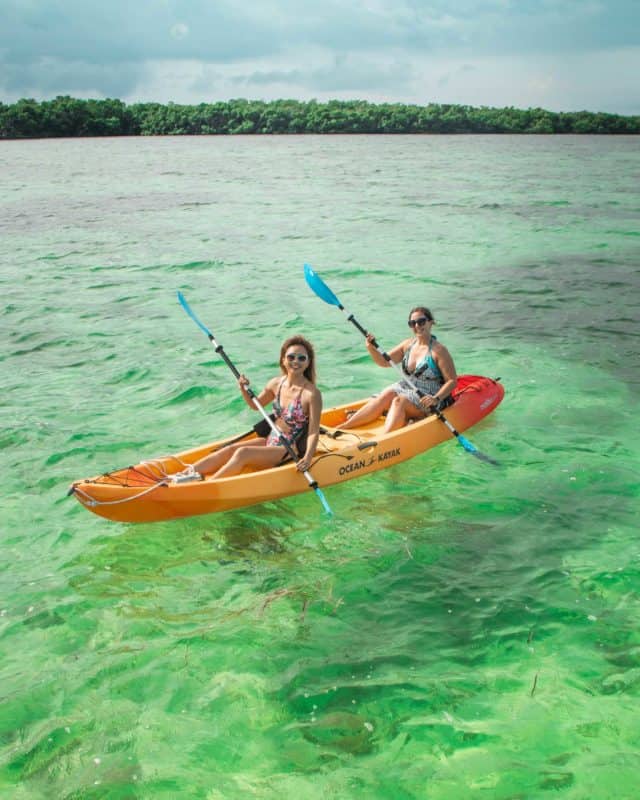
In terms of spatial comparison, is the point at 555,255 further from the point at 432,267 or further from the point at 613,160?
the point at 613,160

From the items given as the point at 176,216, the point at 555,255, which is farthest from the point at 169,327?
the point at 176,216

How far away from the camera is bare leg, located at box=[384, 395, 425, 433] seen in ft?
25.7

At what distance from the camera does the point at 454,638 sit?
17.1 feet

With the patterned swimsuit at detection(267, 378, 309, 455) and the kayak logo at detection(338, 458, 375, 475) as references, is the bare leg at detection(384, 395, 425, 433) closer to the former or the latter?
the kayak logo at detection(338, 458, 375, 475)

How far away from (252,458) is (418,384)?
7.03 feet

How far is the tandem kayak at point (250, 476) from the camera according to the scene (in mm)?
6109

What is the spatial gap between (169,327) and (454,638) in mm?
9488

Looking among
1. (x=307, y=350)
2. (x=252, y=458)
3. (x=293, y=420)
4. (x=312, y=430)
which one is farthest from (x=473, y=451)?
(x=252, y=458)

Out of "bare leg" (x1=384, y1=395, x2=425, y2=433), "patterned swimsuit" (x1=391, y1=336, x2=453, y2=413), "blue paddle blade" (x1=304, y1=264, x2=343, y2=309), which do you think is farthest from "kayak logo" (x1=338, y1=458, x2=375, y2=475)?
"blue paddle blade" (x1=304, y1=264, x2=343, y2=309)

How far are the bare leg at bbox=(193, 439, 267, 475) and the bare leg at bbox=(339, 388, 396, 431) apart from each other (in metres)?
1.55

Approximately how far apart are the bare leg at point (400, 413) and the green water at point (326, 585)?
1.48ft

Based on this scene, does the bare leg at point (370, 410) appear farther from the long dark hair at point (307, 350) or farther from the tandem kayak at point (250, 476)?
the long dark hair at point (307, 350)

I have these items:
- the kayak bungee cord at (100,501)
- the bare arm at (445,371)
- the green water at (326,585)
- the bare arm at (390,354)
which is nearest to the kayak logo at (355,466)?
the green water at (326,585)

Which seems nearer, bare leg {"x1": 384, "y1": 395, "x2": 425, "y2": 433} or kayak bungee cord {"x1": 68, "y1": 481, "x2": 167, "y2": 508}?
kayak bungee cord {"x1": 68, "y1": 481, "x2": 167, "y2": 508}
